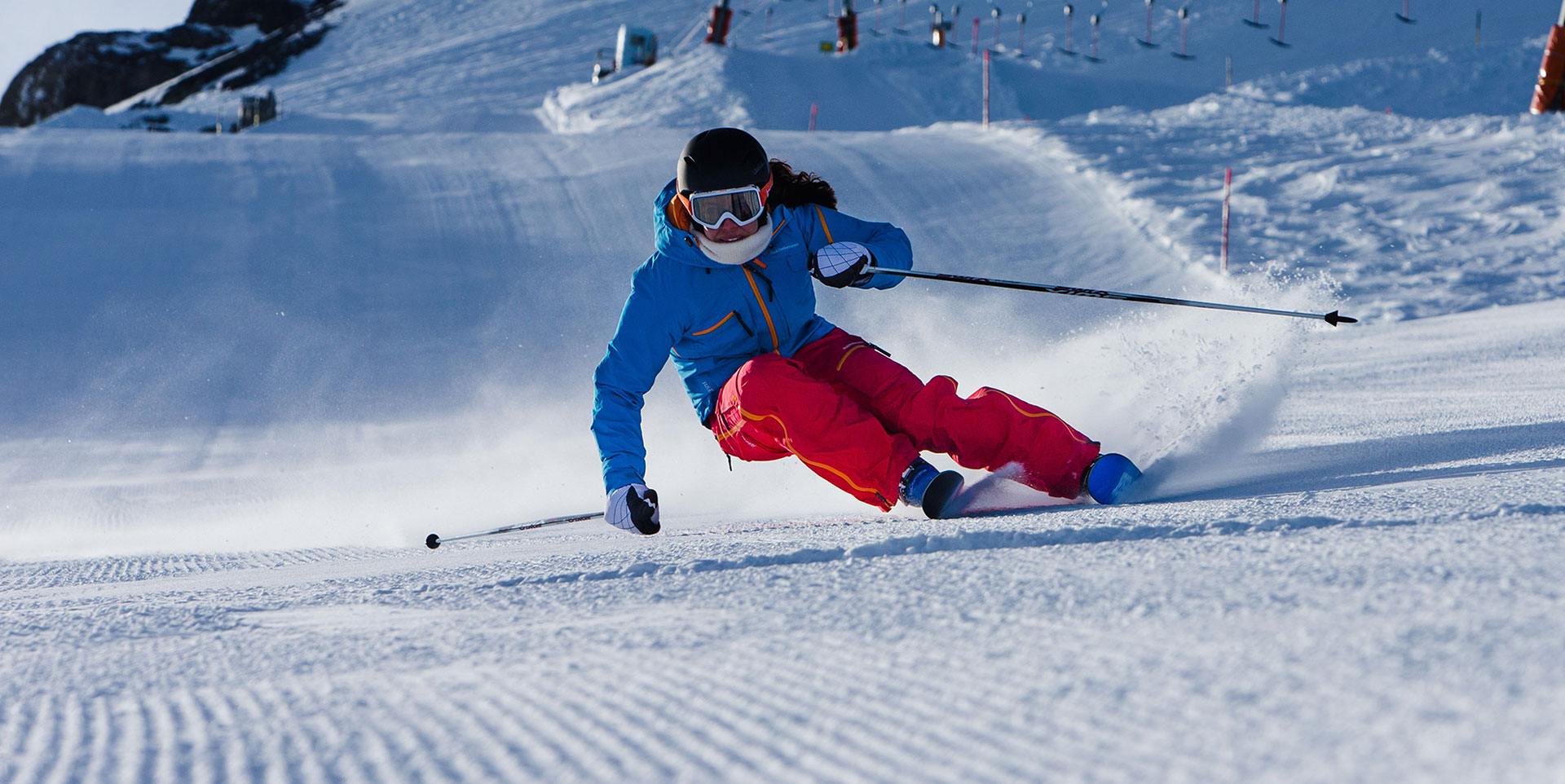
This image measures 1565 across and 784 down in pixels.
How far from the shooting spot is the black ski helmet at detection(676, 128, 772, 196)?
3.04 metres

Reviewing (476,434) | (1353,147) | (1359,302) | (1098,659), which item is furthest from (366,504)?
(1353,147)

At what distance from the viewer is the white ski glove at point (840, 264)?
3.17m

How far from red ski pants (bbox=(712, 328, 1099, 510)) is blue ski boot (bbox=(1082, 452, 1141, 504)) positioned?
7cm

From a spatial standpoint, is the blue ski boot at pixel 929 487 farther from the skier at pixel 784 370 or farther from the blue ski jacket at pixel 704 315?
the blue ski jacket at pixel 704 315

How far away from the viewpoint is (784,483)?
13.7 feet

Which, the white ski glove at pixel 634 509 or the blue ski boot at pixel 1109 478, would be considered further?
the white ski glove at pixel 634 509

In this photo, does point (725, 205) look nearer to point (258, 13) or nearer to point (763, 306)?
point (763, 306)

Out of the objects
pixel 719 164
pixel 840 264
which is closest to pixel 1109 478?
pixel 840 264

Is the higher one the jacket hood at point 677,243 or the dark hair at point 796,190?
the dark hair at point 796,190

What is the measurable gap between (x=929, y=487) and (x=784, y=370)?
501 mm

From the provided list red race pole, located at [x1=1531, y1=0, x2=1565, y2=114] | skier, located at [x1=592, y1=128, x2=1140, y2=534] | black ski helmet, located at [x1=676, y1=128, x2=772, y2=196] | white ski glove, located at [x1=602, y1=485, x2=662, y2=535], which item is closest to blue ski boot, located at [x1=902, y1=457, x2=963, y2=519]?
skier, located at [x1=592, y1=128, x2=1140, y2=534]

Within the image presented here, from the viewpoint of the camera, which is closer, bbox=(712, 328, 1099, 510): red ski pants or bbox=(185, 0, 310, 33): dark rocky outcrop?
bbox=(712, 328, 1099, 510): red ski pants

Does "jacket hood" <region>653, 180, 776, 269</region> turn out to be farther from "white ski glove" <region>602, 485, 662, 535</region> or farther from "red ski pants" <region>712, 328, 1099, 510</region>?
"white ski glove" <region>602, 485, 662, 535</region>

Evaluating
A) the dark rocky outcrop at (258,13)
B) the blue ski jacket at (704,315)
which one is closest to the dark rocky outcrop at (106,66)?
the dark rocky outcrop at (258,13)
